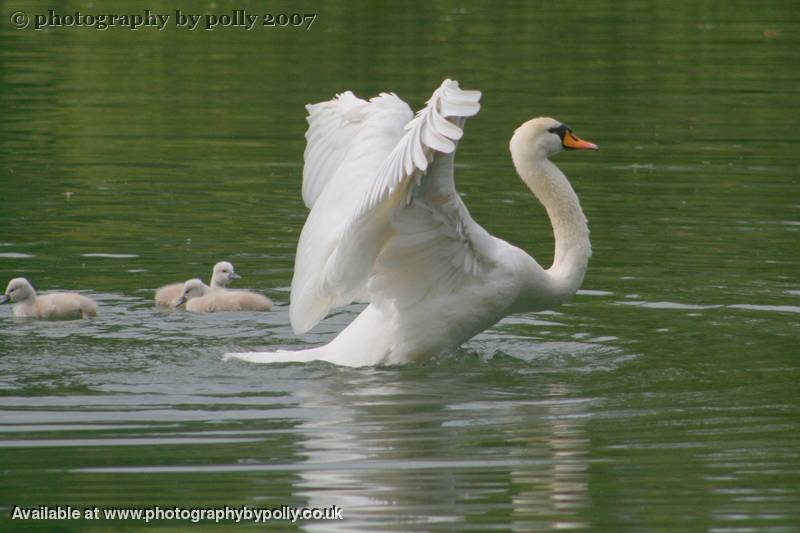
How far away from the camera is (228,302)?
1109 cm

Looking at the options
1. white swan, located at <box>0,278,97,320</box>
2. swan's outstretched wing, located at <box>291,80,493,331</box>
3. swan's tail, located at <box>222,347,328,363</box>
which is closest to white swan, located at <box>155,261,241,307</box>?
white swan, located at <box>0,278,97,320</box>

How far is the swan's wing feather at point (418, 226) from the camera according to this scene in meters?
7.64

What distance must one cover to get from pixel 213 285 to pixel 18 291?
1.28 meters

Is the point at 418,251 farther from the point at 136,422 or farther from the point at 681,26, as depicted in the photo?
the point at 681,26

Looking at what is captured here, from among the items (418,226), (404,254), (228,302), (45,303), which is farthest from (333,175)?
(45,303)

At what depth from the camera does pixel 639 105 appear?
19.8 meters

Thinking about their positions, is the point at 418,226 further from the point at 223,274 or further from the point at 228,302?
the point at 223,274

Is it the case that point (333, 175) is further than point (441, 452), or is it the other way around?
point (333, 175)

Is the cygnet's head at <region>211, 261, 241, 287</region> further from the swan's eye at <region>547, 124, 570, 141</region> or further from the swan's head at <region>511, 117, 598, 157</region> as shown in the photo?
the swan's eye at <region>547, 124, 570, 141</region>

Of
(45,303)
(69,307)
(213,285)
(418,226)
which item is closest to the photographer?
(418,226)

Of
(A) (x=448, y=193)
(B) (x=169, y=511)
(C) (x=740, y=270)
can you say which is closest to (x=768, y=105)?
(C) (x=740, y=270)

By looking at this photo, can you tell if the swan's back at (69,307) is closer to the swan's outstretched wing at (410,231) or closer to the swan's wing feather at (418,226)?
the swan's outstretched wing at (410,231)

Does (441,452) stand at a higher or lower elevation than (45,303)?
lower

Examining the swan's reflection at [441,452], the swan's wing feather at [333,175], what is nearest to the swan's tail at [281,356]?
the swan's wing feather at [333,175]
